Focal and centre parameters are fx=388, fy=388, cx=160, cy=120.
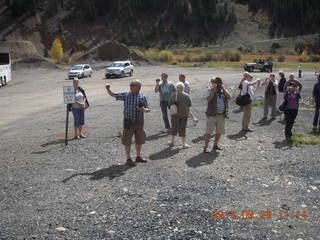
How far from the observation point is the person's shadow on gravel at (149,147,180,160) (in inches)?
370

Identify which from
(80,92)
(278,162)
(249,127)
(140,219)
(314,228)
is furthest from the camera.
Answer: (249,127)

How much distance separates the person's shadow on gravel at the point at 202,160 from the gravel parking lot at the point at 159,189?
0.07ft

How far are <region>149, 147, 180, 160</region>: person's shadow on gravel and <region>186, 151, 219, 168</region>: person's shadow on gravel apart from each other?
0.66 meters

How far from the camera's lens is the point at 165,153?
32.1 ft

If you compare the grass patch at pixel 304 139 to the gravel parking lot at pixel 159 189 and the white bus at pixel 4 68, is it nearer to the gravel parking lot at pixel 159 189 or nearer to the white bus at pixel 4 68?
the gravel parking lot at pixel 159 189

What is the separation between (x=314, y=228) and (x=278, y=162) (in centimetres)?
343

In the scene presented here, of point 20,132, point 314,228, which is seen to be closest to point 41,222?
point 314,228

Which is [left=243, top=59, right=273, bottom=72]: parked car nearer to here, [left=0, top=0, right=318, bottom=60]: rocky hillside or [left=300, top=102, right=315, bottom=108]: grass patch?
[left=300, top=102, right=315, bottom=108]: grass patch

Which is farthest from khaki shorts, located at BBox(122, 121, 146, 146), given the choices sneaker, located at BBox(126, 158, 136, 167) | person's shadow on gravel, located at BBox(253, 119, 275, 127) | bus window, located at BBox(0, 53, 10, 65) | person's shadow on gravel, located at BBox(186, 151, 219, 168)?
bus window, located at BBox(0, 53, 10, 65)

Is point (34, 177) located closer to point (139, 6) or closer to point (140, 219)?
point (140, 219)

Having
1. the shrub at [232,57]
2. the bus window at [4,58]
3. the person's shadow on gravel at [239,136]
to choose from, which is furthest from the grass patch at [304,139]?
the shrub at [232,57]

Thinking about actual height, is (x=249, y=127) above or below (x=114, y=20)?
below

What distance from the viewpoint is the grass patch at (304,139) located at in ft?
35.3

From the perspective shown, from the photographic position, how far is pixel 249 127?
13148 mm
